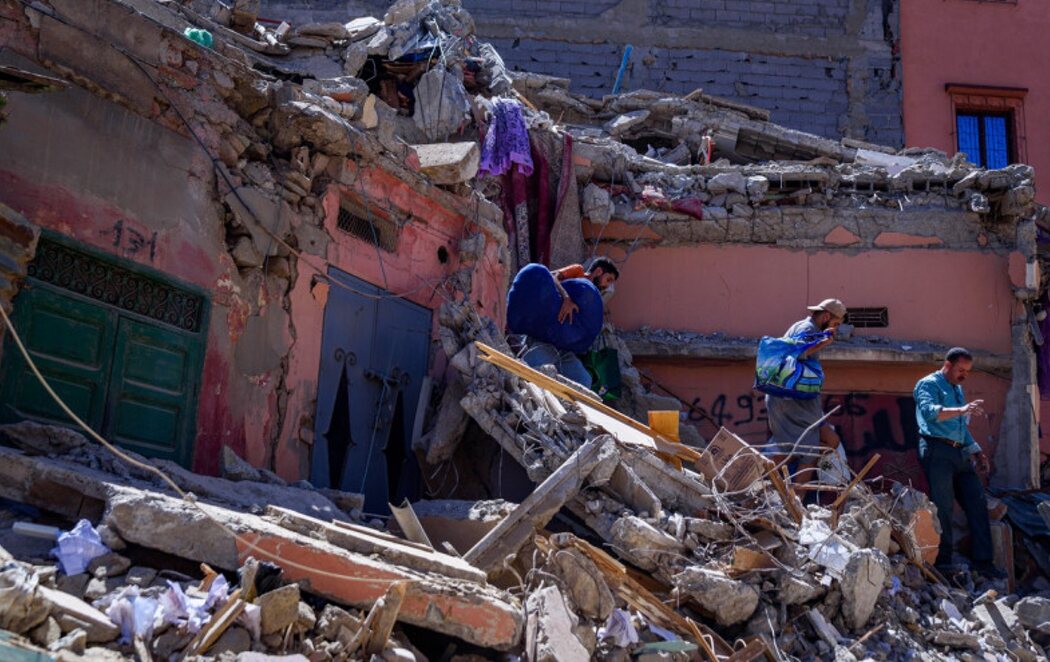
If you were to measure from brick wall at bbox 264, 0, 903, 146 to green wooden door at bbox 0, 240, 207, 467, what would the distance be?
1248 cm

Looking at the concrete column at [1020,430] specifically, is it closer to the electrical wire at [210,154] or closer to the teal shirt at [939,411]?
the teal shirt at [939,411]

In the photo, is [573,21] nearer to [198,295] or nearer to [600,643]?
[198,295]

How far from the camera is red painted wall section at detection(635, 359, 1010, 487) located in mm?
11852

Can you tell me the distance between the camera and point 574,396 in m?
7.50

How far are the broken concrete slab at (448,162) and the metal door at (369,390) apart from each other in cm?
97

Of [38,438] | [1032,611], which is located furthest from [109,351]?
[1032,611]

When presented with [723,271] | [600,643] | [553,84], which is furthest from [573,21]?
[600,643]

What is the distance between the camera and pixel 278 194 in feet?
24.6

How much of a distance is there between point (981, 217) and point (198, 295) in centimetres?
870

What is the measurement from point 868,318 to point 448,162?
565 cm

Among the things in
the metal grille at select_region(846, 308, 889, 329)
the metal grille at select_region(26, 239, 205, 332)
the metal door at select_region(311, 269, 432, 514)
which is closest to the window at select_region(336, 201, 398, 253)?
the metal door at select_region(311, 269, 432, 514)

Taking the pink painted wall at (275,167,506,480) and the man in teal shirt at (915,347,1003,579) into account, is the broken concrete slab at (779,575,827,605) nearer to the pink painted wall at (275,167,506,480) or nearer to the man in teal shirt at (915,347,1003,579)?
the man in teal shirt at (915,347,1003,579)

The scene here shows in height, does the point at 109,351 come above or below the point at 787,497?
above

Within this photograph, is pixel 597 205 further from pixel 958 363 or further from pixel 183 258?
pixel 183 258
